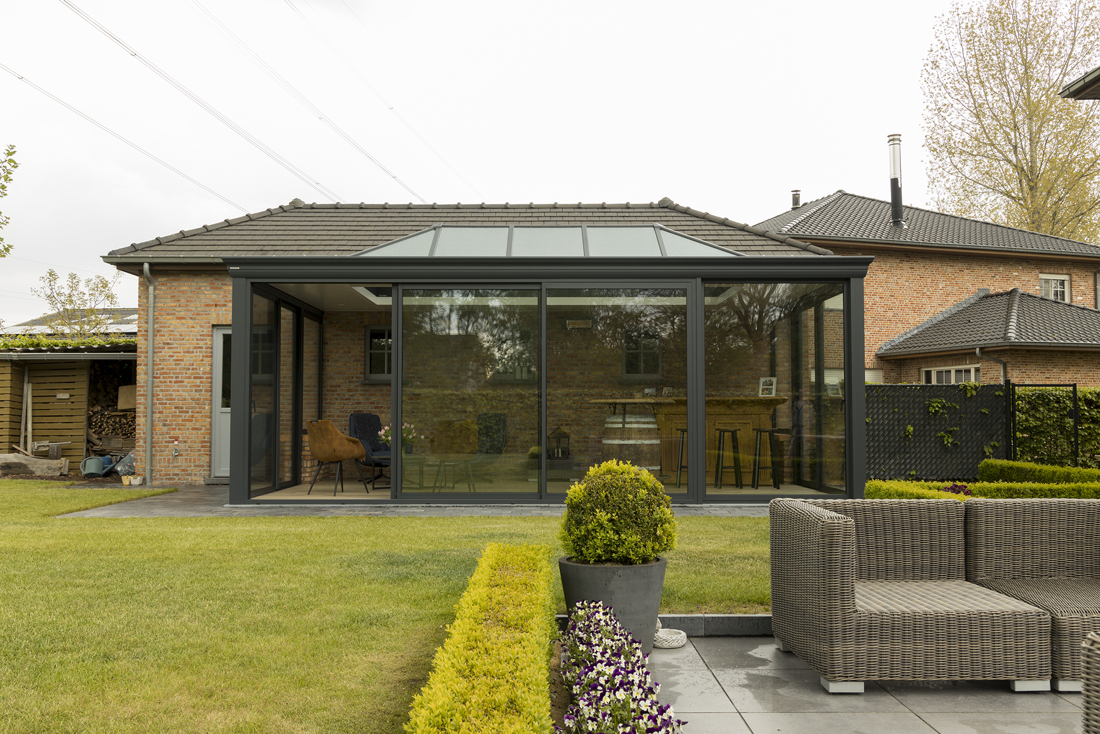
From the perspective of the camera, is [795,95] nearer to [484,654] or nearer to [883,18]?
[883,18]

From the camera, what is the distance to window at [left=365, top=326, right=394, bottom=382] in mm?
10672

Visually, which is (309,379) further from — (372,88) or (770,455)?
(372,88)

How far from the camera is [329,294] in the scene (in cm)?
962

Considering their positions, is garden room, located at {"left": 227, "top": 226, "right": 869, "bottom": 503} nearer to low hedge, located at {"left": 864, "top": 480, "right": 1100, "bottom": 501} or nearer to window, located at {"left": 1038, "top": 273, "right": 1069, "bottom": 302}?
low hedge, located at {"left": 864, "top": 480, "right": 1100, "bottom": 501}

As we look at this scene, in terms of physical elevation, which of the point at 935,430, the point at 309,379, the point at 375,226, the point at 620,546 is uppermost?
the point at 375,226

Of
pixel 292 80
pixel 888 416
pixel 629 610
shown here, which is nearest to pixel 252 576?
pixel 629 610

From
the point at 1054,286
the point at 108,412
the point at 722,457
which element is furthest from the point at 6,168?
the point at 1054,286

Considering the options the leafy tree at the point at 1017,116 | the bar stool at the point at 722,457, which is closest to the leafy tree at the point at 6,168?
the bar stool at the point at 722,457

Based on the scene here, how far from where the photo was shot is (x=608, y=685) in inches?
97.2

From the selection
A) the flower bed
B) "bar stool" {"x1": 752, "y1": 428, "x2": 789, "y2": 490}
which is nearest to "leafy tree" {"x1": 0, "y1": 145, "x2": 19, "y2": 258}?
"bar stool" {"x1": 752, "y1": 428, "x2": 789, "y2": 490}

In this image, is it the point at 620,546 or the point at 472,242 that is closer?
the point at 620,546

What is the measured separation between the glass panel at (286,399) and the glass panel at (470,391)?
2.17m

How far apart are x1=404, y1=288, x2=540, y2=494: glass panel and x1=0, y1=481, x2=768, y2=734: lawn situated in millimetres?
1476

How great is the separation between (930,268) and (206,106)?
1877cm
